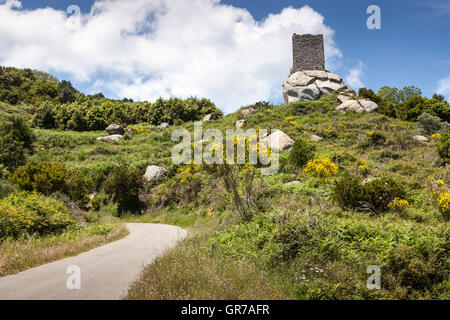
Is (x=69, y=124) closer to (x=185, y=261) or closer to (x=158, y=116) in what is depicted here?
(x=158, y=116)

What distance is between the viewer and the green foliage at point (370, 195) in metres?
9.48

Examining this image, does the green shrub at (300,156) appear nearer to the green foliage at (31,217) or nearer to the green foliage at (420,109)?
the green foliage at (31,217)

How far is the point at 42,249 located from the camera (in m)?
7.22

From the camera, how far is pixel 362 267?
4.95 m

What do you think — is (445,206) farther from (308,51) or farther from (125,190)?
(308,51)

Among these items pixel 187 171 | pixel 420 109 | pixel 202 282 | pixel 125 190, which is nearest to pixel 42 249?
pixel 202 282

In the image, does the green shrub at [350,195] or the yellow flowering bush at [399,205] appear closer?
the yellow flowering bush at [399,205]

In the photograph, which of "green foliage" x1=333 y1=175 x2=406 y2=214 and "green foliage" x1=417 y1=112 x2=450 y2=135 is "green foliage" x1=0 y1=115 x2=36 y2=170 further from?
"green foliage" x1=417 y1=112 x2=450 y2=135

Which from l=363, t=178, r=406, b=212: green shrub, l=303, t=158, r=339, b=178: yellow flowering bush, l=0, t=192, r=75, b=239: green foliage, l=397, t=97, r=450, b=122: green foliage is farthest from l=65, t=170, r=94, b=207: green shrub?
l=397, t=97, r=450, b=122: green foliage

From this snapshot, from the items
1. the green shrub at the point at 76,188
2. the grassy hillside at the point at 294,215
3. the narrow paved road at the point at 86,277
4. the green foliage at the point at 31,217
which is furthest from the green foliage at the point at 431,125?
the green foliage at the point at 31,217

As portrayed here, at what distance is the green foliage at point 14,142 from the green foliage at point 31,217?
1628cm

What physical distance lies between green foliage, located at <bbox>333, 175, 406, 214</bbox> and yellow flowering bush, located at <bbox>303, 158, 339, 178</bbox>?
2.79m

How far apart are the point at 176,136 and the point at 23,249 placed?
30212mm
